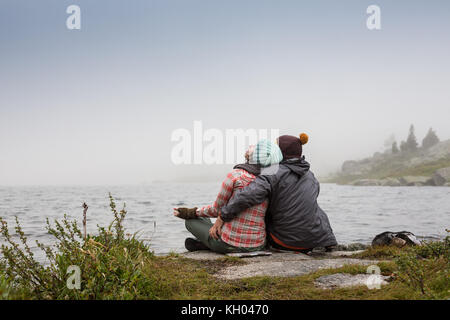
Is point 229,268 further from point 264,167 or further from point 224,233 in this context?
point 264,167

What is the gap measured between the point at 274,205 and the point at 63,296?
3.46 metres

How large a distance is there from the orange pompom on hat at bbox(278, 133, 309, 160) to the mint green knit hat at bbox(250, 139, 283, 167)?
0.27 metres

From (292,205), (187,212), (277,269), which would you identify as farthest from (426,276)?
(187,212)

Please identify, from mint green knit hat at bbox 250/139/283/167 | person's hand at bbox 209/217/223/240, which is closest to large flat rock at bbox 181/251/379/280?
person's hand at bbox 209/217/223/240

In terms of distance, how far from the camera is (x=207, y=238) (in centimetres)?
612

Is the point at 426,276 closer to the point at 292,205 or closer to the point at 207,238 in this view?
the point at 292,205

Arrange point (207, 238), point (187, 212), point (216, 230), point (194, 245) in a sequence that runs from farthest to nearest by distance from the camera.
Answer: point (194, 245) → point (187, 212) → point (207, 238) → point (216, 230)

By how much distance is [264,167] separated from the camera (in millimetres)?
5684

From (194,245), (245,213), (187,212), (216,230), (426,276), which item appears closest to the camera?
(426,276)

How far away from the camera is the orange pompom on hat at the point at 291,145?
5840 millimetres

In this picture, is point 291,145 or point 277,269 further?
point 291,145

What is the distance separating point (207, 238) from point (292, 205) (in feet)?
5.32

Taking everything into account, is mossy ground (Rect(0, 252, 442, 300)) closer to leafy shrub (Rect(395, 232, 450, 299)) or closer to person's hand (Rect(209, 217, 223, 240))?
leafy shrub (Rect(395, 232, 450, 299))
